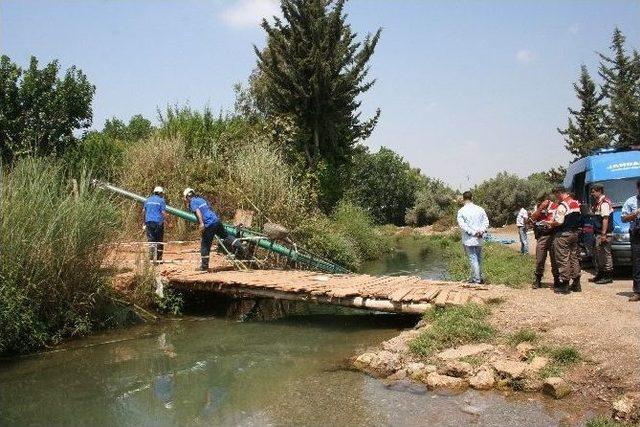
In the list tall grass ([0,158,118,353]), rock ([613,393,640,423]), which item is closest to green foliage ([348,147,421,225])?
tall grass ([0,158,118,353])

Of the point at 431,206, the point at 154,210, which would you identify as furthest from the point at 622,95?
the point at 154,210

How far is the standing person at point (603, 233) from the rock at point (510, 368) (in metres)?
4.90

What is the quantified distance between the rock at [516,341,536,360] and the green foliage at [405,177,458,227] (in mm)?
40044

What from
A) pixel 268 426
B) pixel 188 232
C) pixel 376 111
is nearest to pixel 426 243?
pixel 376 111

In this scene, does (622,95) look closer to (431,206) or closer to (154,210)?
(431,206)

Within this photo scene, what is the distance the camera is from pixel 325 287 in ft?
31.5

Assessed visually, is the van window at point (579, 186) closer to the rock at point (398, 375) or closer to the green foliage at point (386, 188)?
the rock at point (398, 375)

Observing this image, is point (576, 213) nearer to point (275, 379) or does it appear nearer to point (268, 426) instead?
point (275, 379)

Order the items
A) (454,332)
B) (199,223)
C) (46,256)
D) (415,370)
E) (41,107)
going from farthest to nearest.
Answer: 1. (41,107)
2. (199,223)
3. (46,256)
4. (454,332)
5. (415,370)

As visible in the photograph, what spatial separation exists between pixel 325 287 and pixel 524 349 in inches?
155

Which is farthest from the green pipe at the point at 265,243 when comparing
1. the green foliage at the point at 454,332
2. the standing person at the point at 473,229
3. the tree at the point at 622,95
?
the tree at the point at 622,95

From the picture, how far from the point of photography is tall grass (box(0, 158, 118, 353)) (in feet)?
23.6

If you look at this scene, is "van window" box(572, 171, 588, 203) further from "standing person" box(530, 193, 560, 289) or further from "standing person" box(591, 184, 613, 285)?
"standing person" box(530, 193, 560, 289)

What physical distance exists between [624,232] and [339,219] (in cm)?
1097
